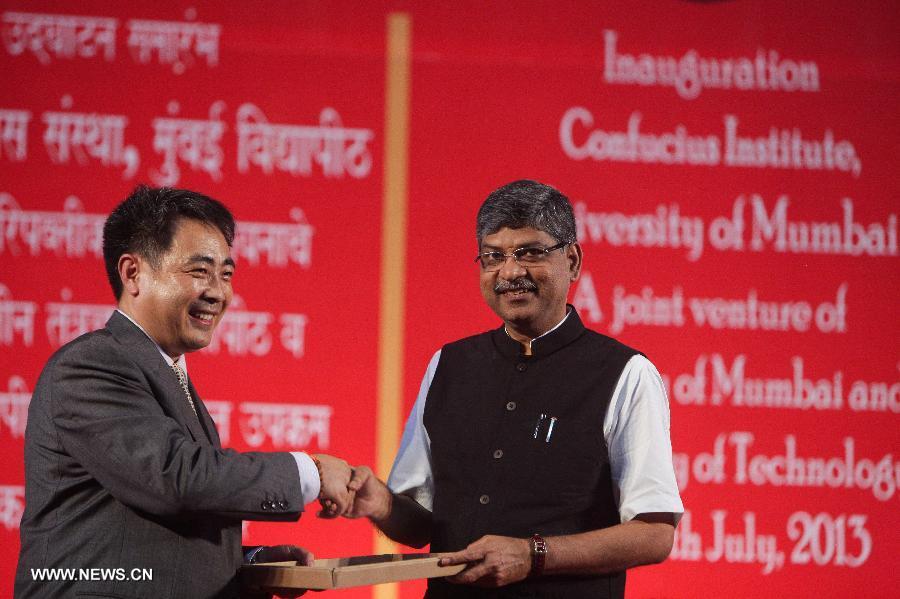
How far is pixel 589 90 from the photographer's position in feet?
12.3

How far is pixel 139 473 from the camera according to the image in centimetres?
173

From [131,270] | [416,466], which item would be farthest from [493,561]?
[131,270]

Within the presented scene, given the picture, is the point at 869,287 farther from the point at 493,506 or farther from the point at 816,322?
the point at 493,506

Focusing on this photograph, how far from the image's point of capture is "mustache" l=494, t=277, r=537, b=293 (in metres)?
2.23

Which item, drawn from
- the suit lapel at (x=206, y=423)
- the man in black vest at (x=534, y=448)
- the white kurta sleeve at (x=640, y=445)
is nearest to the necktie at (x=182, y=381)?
the suit lapel at (x=206, y=423)

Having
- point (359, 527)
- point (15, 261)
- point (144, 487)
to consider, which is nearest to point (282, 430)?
point (359, 527)

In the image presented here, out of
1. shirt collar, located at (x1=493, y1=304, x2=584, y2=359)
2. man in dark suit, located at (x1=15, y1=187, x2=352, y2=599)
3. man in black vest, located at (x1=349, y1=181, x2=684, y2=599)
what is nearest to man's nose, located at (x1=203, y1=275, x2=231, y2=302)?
man in dark suit, located at (x1=15, y1=187, x2=352, y2=599)

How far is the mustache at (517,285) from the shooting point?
2.23 metres

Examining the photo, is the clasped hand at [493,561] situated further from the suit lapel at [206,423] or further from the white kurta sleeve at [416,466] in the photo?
the suit lapel at [206,423]

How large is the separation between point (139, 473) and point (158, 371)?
239 millimetres

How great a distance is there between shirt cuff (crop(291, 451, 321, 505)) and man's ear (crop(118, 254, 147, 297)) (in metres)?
0.46

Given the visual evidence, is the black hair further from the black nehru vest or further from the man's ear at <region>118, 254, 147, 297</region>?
the black nehru vest

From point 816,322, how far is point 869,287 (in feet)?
0.80

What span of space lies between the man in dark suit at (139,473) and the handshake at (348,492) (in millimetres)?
23
